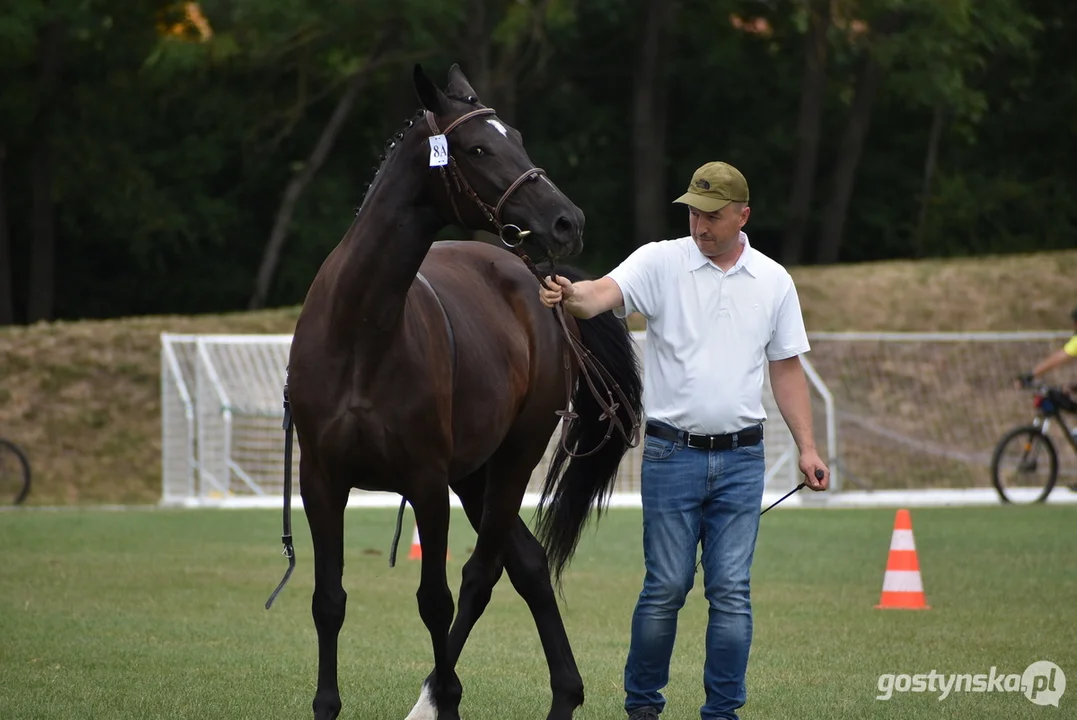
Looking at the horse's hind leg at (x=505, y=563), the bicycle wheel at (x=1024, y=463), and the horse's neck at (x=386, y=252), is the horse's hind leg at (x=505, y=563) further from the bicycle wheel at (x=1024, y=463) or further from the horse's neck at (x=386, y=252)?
the bicycle wheel at (x=1024, y=463)

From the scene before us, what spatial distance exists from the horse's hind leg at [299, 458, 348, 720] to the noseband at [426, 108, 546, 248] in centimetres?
112

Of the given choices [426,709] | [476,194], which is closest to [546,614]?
[426,709]

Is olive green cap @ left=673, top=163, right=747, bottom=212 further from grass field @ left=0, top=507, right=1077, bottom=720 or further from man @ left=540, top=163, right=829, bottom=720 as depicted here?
grass field @ left=0, top=507, right=1077, bottom=720

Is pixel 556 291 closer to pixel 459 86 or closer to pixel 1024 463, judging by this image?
pixel 459 86

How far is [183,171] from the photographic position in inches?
1224

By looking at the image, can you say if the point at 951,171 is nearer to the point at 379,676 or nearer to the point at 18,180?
the point at 18,180

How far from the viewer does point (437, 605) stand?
20.4ft

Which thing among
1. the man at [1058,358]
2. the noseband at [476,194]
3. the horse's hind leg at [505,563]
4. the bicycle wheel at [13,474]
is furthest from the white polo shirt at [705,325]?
the bicycle wheel at [13,474]

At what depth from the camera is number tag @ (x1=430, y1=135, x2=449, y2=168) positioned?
231 inches

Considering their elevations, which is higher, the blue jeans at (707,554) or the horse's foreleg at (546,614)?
the blue jeans at (707,554)

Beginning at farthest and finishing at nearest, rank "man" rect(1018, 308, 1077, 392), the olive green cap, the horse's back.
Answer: "man" rect(1018, 308, 1077, 392) < the horse's back < the olive green cap

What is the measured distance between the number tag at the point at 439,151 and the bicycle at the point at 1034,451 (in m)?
12.9

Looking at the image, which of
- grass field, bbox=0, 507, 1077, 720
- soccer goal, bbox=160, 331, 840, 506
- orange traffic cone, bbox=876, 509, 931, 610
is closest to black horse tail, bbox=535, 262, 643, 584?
grass field, bbox=0, 507, 1077, 720

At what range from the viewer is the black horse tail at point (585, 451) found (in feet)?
24.6
